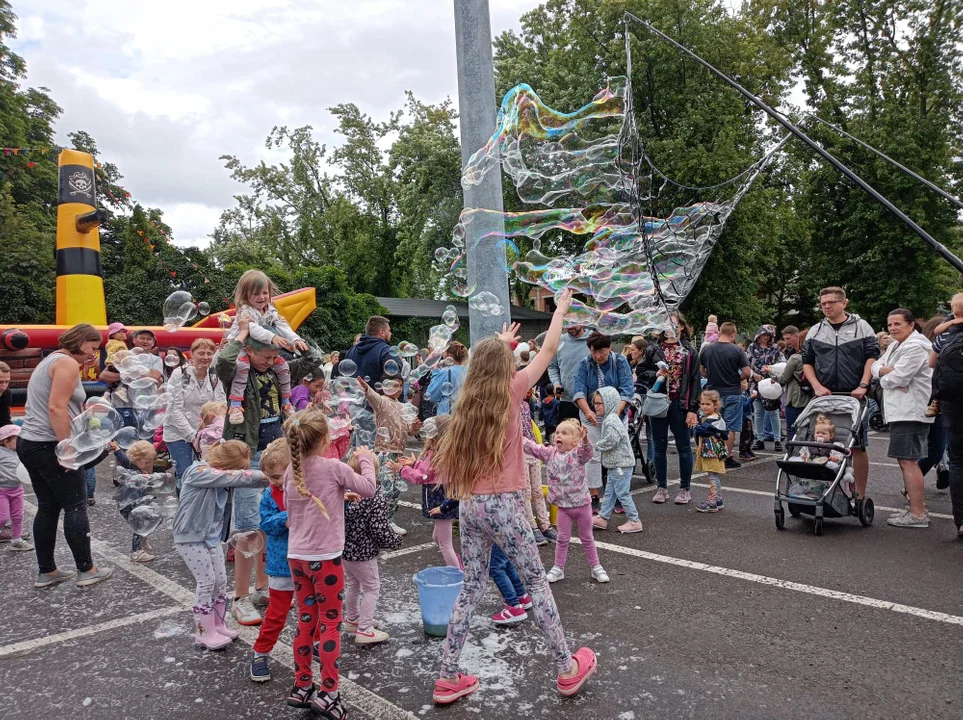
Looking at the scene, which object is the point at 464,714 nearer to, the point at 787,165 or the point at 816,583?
the point at 816,583

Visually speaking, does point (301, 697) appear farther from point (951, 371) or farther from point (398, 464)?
point (951, 371)

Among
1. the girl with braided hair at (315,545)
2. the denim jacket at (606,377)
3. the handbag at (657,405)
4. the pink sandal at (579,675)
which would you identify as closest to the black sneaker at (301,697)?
the girl with braided hair at (315,545)

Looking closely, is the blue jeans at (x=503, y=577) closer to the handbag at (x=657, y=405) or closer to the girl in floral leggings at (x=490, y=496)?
the girl in floral leggings at (x=490, y=496)

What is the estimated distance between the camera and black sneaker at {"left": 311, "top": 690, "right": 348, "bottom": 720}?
2.90m

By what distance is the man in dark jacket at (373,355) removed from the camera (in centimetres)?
599

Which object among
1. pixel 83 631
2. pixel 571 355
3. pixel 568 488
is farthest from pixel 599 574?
pixel 83 631

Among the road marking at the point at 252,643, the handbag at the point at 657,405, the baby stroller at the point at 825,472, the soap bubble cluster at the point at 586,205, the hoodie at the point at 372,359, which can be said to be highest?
the soap bubble cluster at the point at 586,205

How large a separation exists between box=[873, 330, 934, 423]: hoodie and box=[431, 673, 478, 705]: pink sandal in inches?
183

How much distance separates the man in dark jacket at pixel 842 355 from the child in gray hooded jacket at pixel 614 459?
1.91 metres

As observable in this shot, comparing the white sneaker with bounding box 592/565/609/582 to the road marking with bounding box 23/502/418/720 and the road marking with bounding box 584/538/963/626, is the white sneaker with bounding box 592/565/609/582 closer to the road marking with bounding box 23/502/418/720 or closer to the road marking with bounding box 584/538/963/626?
the road marking with bounding box 584/538/963/626

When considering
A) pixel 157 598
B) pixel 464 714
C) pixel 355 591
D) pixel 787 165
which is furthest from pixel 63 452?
pixel 787 165

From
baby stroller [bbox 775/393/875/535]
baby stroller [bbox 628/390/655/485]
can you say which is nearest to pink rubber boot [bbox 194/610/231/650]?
baby stroller [bbox 775/393/875/535]

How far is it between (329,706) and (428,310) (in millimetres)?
31163

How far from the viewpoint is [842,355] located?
6.20 m
